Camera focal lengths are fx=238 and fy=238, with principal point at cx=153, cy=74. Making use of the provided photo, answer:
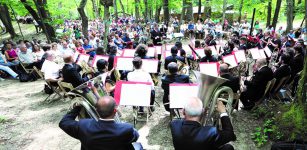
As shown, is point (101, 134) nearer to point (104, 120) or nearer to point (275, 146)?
point (104, 120)

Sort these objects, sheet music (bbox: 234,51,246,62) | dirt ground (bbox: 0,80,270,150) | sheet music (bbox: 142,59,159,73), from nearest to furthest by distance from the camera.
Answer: dirt ground (bbox: 0,80,270,150) → sheet music (bbox: 142,59,159,73) → sheet music (bbox: 234,51,246,62)

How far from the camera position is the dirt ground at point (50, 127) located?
503cm

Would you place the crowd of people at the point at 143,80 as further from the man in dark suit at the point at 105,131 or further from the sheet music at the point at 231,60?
the sheet music at the point at 231,60

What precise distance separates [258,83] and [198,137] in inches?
146

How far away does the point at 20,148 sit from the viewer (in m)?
5.01

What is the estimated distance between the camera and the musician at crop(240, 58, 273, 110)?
18.8 feet

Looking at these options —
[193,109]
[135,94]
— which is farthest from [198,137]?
[135,94]

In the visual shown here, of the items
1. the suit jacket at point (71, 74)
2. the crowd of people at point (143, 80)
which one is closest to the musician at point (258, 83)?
the crowd of people at point (143, 80)

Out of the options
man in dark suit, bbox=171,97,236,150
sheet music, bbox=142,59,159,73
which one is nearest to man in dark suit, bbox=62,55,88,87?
sheet music, bbox=142,59,159,73

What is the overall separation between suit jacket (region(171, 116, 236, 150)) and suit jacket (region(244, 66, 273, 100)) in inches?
133

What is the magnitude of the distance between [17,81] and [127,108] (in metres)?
6.39

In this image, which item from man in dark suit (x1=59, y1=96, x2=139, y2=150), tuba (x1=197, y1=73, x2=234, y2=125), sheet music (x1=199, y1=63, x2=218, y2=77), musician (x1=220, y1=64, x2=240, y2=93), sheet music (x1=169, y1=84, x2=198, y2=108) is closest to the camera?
man in dark suit (x1=59, y1=96, x2=139, y2=150)

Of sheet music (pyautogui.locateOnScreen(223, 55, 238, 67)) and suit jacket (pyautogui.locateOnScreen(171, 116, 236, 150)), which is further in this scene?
sheet music (pyautogui.locateOnScreen(223, 55, 238, 67))

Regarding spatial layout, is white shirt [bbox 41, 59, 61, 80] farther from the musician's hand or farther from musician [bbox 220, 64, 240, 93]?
the musician's hand
